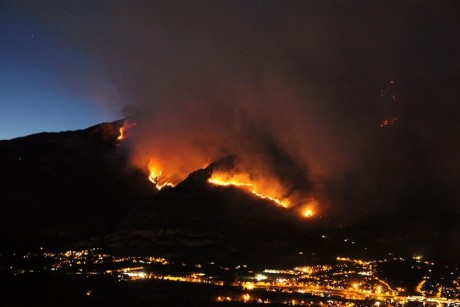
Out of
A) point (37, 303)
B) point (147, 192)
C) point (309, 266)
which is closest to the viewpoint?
point (37, 303)

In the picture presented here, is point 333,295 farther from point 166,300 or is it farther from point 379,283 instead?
point 166,300


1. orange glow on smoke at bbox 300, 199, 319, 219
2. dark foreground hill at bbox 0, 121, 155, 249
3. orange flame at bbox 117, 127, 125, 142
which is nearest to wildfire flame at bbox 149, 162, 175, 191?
dark foreground hill at bbox 0, 121, 155, 249

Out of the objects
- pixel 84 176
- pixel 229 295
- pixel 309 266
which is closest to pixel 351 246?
pixel 309 266

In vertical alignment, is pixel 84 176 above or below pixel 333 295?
above

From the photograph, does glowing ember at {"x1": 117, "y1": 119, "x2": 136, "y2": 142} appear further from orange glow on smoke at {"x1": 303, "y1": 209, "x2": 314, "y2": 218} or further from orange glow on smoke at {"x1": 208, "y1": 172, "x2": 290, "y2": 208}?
orange glow on smoke at {"x1": 303, "y1": 209, "x2": 314, "y2": 218}

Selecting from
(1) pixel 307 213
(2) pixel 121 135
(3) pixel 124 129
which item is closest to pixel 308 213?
(1) pixel 307 213

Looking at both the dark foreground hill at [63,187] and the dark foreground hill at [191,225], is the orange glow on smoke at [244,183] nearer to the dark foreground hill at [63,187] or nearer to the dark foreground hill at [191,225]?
the dark foreground hill at [191,225]

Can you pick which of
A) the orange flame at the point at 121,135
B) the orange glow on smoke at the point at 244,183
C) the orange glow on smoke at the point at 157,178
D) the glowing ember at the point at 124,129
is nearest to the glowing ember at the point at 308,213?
the orange glow on smoke at the point at 244,183
